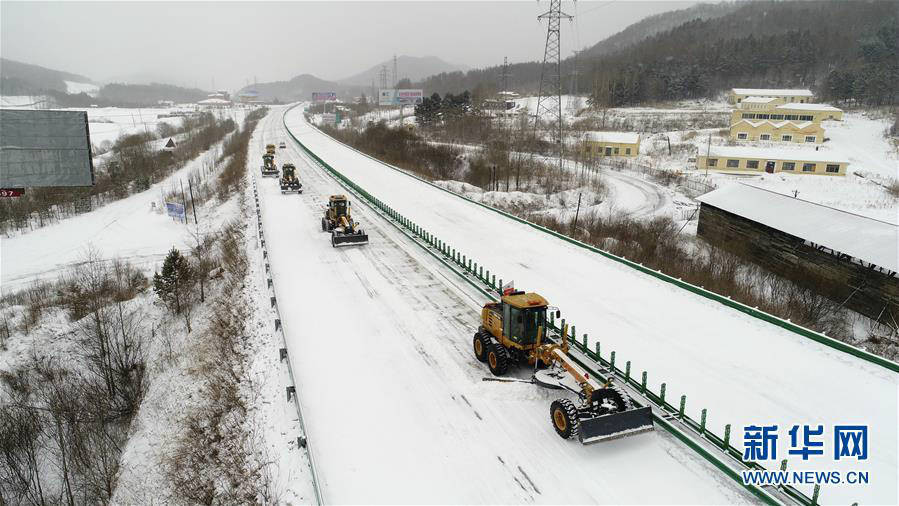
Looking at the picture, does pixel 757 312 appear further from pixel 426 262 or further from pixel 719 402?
pixel 426 262

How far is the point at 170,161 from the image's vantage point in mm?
74250

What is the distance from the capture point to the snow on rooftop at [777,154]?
59688mm

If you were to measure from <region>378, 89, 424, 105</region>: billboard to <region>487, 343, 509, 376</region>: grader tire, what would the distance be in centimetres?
13851

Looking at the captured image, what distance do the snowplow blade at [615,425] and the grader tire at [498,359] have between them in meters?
3.03

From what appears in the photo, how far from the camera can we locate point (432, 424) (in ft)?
39.8

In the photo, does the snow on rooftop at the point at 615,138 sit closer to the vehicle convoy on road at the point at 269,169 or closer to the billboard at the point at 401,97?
the vehicle convoy on road at the point at 269,169

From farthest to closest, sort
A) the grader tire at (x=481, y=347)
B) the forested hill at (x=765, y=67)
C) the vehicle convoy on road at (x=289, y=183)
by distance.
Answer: the forested hill at (x=765, y=67), the vehicle convoy on road at (x=289, y=183), the grader tire at (x=481, y=347)

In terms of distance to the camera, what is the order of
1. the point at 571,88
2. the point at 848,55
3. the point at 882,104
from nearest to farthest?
the point at 882,104 → the point at 848,55 → the point at 571,88

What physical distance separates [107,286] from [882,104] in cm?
13354

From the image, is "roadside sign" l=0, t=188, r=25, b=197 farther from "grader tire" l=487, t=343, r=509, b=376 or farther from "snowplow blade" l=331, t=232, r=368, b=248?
"grader tire" l=487, t=343, r=509, b=376

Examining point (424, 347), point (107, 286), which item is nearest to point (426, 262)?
point (424, 347)

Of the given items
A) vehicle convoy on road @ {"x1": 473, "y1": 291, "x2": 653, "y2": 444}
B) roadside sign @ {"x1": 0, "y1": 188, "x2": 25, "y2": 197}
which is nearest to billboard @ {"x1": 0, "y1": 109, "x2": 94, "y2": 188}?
roadside sign @ {"x1": 0, "y1": 188, "x2": 25, "y2": 197}

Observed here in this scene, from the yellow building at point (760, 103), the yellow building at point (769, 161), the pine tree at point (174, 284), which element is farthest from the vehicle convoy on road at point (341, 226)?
the yellow building at point (760, 103)

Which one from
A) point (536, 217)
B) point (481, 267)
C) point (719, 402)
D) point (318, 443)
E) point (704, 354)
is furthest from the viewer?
point (536, 217)
